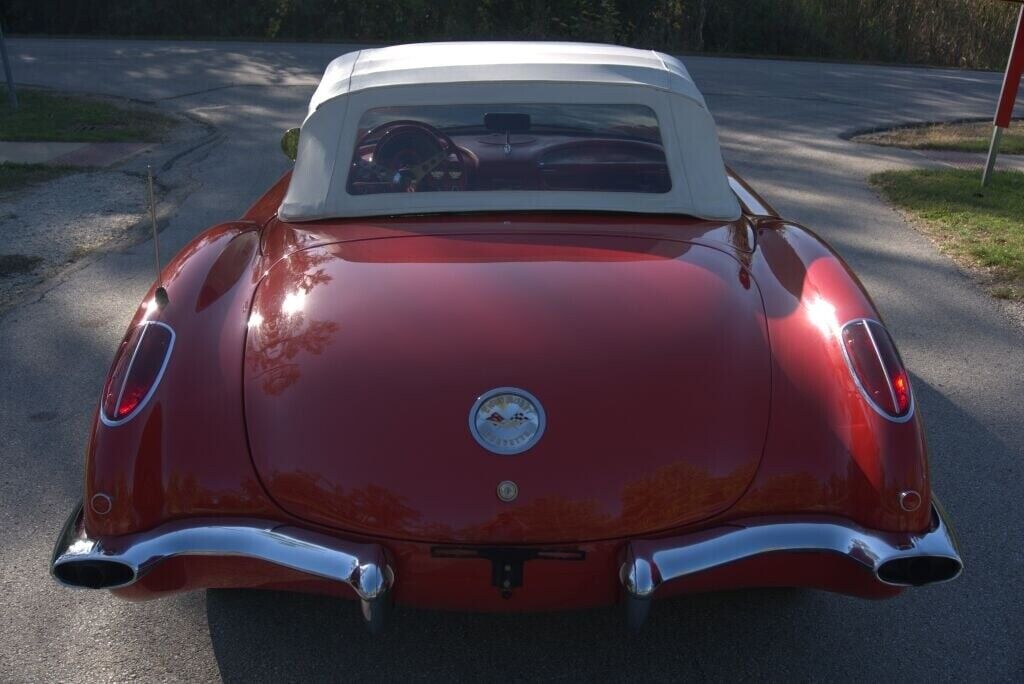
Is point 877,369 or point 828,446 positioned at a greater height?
point 877,369

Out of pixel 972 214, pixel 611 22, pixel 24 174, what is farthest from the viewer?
pixel 611 22

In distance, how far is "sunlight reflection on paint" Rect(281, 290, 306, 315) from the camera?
9.12ft

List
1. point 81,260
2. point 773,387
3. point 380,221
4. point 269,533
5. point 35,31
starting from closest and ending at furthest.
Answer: point 269,533, point 773,387, point 380,221, point 81,260, point 35,31

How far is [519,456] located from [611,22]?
20.9 metres

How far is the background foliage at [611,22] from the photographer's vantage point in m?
21.8

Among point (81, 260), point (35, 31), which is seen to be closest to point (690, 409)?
point (81, 260)

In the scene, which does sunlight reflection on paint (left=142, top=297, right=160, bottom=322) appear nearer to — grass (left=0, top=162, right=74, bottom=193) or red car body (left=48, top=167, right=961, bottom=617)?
red car body (left=48, top=167, right=961, bottom=617)

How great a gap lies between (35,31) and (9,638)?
75.8 feet

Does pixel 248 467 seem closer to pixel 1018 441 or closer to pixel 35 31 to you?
→ pixel 1018 441

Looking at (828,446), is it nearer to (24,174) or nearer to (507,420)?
(507,420)

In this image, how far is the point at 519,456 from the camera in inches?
95.0

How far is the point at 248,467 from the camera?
2463 millimetres

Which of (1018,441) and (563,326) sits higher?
(563,326)

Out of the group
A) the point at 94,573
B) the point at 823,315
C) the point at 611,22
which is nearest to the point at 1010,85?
the point at 823,315
